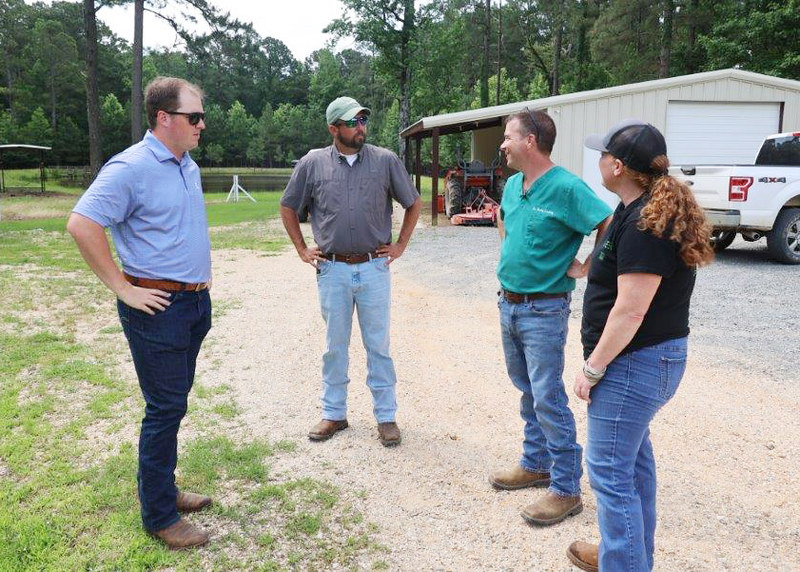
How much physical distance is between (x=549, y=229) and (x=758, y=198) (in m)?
7.62

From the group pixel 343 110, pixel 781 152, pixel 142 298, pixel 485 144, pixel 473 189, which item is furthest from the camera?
pixel 485 144

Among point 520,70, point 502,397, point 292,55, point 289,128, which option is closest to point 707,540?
point 502,397

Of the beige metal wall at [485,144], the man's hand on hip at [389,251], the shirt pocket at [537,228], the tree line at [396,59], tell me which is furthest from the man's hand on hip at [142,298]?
the beige metal wall at [485,144]

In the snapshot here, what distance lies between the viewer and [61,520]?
9.43ft

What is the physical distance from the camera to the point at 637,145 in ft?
6.68

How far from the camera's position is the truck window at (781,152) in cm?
942

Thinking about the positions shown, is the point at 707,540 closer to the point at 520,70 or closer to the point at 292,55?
the point at 520,70

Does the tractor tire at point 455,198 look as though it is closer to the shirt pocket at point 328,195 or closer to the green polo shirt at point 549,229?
the shirt pocket at point 328,195

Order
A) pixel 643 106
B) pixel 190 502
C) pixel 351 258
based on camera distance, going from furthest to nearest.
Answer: pixel 643 106 → pixel 351 258 → pixel 190 502

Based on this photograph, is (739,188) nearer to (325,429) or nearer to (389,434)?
(389,434)

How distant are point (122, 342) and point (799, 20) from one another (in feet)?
80.2

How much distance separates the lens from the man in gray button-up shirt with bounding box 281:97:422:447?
11.9ft

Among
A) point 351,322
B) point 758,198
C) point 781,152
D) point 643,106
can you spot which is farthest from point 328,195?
point 643,106

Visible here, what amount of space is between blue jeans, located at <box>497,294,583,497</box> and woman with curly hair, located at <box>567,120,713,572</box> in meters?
0.58
